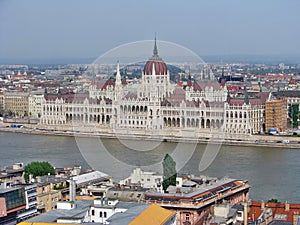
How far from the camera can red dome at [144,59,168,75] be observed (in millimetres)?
16466

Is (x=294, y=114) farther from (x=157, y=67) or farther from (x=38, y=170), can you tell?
(x=38, y=170)

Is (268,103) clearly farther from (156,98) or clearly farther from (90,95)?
(90,95)

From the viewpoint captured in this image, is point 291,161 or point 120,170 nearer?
point 120,170

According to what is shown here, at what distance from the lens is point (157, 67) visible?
55.7 feet

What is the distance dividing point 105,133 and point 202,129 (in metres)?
2.14

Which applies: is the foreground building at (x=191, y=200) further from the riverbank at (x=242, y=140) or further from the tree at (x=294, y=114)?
the tree at (x=294, y=114)

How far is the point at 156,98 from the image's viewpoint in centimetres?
1761

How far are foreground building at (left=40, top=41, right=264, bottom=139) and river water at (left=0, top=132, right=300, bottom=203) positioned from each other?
1592 millimetres

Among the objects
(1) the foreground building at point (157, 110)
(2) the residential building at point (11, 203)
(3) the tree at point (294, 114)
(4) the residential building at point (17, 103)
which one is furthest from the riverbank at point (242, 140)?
(2) the residential building at point (11, 203)

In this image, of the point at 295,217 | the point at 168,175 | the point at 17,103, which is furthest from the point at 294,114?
the point at 295,217

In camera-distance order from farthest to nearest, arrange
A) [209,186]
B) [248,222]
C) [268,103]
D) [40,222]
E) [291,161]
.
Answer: [268,103] < [291,161] < [209,186] < [248,222] < [40,222]

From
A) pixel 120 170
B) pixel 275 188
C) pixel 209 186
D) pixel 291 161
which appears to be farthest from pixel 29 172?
pixel 291 161

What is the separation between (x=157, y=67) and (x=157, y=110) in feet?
3.85

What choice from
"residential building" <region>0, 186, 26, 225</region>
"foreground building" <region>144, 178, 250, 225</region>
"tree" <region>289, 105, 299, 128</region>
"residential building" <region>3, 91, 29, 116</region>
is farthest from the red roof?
"residential building" <region>3, 91, 29, 116</region>
